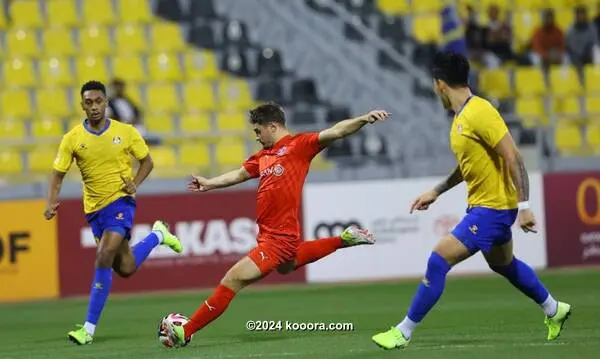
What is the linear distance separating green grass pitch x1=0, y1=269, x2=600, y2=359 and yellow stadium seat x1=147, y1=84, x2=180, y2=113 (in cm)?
410

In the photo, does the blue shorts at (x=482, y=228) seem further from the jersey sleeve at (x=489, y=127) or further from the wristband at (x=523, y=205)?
the jersey sleeve at (x=489, y=127)

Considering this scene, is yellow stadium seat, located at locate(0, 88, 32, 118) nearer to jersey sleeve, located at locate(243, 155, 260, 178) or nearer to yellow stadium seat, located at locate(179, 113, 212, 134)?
yellow stadium seat, located at locate(179, 113, 212, 134)

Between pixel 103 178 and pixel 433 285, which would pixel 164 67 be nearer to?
pixel 103 178

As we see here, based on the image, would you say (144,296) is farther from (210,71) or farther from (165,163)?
(210,71)

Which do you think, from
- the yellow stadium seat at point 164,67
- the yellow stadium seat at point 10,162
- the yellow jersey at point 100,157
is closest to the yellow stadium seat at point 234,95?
the yellow stadium seat at point 164,67

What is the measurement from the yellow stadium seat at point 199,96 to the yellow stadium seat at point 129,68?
0.82 meters

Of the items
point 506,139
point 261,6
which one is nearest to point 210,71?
point 261,6

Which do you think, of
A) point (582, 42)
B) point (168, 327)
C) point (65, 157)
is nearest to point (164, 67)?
point (582, 42)

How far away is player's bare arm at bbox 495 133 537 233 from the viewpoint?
9.35m

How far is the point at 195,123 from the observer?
20.1 metres

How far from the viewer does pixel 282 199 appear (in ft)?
35.1

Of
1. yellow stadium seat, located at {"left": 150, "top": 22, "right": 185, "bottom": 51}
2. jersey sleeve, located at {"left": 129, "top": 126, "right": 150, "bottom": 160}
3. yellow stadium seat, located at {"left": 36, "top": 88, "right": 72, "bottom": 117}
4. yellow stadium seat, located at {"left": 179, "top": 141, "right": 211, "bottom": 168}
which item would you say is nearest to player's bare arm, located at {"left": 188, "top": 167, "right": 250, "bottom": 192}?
jersey sleeve, located at {"left": 129, "top": 126, "right": 150, "bottom": 160}

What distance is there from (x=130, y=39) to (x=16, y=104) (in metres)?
2.23

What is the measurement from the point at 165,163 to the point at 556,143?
574 centimetres
